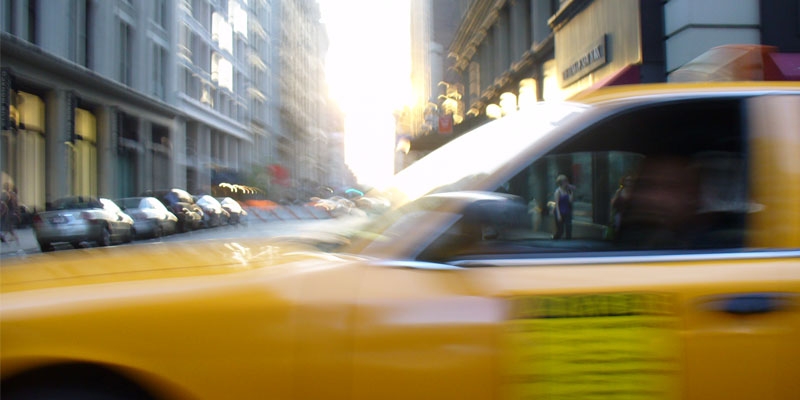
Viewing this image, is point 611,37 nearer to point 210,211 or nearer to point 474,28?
point 210,211

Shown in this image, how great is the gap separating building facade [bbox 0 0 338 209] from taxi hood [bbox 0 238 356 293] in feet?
79.6

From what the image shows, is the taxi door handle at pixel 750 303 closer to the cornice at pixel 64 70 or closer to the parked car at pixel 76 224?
the parked car at pixel 76 224

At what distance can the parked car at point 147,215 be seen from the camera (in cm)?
1988

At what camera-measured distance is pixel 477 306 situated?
1936 millimetres

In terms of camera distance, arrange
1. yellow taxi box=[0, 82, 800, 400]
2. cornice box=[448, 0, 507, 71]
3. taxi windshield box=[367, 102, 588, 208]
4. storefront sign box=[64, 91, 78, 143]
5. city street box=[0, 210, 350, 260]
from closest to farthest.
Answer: yellow taxi box=[0, 82, 800, 400] → taxi windshield box=[367, 102, 588, 208] → city street box=[0, 210, 350, 260] → cornice box=[448, 0, 507, 71] → storefront sign box=[64, 91, 78, 143]

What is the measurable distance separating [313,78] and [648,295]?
120 metres

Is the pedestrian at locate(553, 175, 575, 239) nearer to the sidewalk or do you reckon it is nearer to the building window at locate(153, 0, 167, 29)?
the sidewalk

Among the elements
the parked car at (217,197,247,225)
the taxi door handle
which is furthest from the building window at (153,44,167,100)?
the taxi door handle

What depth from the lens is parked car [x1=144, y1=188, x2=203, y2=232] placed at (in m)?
23.6

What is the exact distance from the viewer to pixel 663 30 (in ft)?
40.7

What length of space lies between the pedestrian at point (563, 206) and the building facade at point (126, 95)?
2523cm

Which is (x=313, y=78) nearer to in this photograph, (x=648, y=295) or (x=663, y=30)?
(x=663, y=30)

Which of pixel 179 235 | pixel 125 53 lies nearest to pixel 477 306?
pixel 179 235

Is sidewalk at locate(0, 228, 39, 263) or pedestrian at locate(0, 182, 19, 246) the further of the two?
pedestrian at locate(0, 182, 19, 246)
